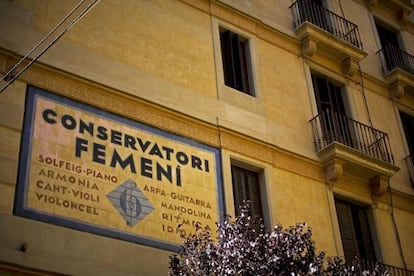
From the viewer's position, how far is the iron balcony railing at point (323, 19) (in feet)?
60.6

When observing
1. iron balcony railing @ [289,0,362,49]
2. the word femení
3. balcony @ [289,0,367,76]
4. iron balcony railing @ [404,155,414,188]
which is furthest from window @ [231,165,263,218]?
iron balcony railing @ [404,155,414,188]

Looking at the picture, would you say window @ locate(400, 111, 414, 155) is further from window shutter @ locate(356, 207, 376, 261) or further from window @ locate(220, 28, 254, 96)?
window @ locate(220, 28, 254, 96)

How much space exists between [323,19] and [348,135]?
3860 millimetres

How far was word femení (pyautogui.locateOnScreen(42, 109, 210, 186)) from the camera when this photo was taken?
1191cm

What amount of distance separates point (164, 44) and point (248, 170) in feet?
10.7

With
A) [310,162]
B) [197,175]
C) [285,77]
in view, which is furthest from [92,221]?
[285,77]

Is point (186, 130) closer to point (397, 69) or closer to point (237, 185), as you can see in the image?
point (237, 185)

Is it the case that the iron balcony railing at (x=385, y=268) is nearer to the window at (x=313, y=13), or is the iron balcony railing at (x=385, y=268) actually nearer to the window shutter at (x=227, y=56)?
the window shutter at (x=227, y=56)

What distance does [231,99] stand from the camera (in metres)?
15.1

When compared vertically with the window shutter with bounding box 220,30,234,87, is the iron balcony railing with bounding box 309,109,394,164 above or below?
below

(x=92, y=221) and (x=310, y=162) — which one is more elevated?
(x=310, y=162)

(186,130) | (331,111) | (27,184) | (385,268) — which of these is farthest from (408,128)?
(27,184)

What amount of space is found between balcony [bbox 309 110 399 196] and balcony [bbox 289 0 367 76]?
1959 mm

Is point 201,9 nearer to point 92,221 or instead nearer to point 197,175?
point 197,175
